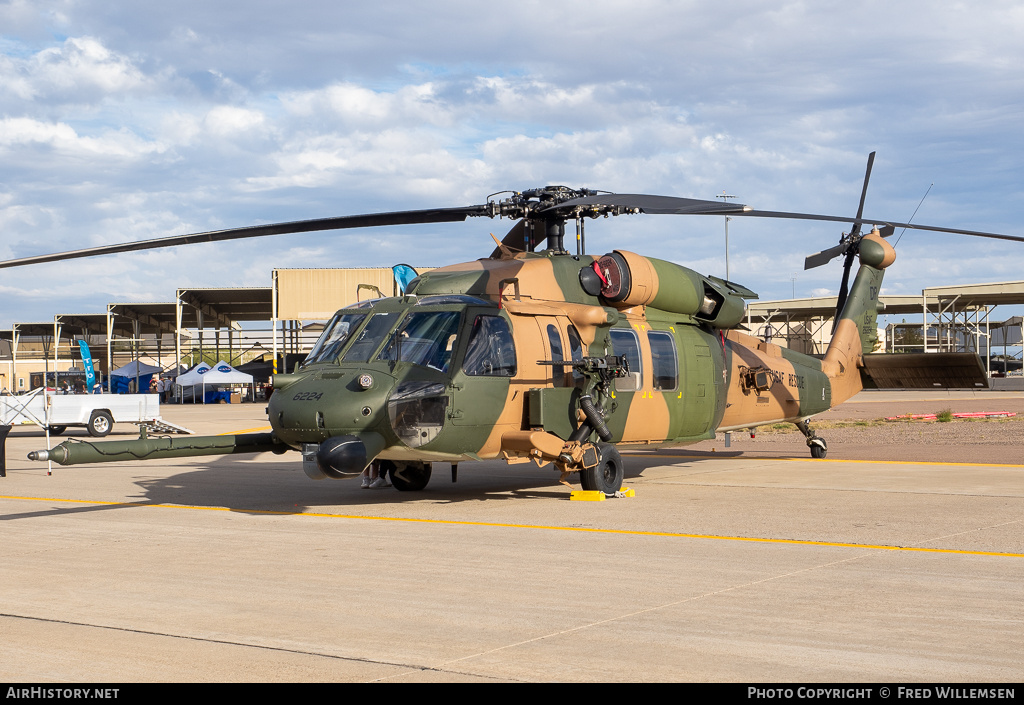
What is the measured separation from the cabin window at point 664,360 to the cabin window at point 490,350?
2.77m

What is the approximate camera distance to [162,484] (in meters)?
16.2

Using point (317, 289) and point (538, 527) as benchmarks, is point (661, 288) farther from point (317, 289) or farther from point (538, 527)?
point (317, 289)

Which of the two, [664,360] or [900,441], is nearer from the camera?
[664,360]

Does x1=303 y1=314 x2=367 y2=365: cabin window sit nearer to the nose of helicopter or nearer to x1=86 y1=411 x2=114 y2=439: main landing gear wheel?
the nose of helicopter

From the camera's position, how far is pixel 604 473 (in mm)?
13367

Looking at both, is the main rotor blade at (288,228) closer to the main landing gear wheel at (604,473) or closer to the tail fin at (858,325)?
the main landing gear wheel at (604,473)

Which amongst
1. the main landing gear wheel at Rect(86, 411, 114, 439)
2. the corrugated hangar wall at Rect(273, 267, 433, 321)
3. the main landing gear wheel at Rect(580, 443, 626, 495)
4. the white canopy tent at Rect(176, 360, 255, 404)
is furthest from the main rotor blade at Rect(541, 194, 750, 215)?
the corrugated hangar wall at Rect(273, 267, 433, 321)

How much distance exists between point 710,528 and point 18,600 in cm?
668

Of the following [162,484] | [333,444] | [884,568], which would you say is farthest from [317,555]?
[162,484]

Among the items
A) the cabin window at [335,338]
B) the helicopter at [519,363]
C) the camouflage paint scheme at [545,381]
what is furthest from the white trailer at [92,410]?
the camouflage paint scheme at [545,381]

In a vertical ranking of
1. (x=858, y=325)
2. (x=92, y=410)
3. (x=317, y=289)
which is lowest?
(x=92, y=410)

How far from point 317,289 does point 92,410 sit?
29.8 m

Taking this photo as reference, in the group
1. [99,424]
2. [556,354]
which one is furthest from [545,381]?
[99,424]

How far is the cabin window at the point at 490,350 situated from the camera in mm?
12289
